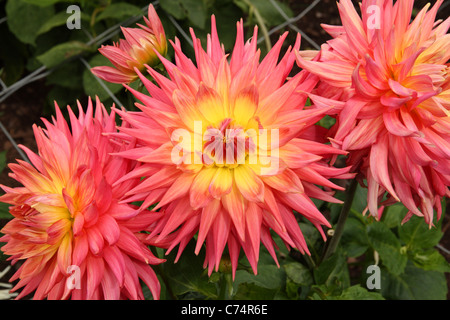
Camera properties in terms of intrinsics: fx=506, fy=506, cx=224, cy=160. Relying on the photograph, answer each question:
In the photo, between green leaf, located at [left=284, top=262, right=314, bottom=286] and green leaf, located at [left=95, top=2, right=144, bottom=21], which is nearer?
green leaf, located at [left=284, top=262, right=314, bottom=286]

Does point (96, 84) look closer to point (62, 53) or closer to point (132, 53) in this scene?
point (62, 53)

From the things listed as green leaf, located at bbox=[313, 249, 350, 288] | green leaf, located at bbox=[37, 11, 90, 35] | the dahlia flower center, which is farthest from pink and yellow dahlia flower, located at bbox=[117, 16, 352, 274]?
green leaf, located at bbox=[37, 11, 90, 35]

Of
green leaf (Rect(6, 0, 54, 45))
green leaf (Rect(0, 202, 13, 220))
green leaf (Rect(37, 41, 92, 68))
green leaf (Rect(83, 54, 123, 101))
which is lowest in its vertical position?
green leaf (Rect(0, 202, 13, 220))

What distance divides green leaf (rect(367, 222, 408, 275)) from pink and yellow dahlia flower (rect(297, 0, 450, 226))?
1.33 feet

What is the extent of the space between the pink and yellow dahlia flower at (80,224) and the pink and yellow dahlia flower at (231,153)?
0.04 meters

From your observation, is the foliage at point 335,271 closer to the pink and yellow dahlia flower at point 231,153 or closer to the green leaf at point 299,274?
the green leaf at point 299,274

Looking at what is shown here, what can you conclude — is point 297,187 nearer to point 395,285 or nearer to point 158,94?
point 158,94

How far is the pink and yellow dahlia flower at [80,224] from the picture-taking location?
0.51 m

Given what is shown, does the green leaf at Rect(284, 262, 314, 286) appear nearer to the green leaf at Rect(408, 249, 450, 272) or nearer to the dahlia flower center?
the green leaf at Rect(408, 249, 450, 272)

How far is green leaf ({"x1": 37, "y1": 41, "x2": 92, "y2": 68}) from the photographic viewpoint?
4.00 feet

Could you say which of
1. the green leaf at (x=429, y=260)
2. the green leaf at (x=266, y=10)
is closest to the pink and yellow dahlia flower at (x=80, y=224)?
the green leaf at (x=429, y=260)

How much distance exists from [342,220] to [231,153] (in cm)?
26

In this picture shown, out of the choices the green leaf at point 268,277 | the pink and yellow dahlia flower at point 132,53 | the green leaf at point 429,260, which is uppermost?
the pink and yellow dahlia flower at point 132,53
